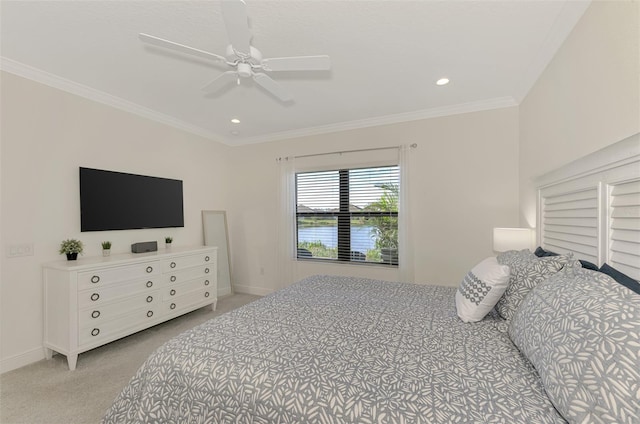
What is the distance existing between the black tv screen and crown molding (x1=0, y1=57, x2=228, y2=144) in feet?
2.55

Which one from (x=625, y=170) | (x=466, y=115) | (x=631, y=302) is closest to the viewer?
(x=631, y=302)

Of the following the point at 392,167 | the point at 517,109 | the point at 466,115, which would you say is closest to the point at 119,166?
the point at 392,167

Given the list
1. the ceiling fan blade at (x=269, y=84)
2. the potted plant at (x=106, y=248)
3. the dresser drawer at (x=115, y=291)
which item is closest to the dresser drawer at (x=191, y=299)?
the dresser drawer at (x=115, y=291)

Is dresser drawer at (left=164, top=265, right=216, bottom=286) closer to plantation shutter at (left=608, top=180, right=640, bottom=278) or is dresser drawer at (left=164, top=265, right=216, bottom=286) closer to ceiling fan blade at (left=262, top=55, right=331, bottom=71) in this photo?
ceiling fan blade at (left=262, top=55, right=331, bottom=71)

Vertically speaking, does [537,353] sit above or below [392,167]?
below

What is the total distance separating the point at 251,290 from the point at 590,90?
4.49 m

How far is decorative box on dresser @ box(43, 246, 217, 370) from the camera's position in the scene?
2.24 metres

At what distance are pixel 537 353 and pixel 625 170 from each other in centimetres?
103

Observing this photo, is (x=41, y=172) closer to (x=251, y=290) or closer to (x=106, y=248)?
(x=106, y=248)

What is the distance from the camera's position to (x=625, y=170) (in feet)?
4.19

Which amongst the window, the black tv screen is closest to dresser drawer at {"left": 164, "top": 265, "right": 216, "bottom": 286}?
the black tv screen

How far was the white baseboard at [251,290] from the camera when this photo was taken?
4.33 m

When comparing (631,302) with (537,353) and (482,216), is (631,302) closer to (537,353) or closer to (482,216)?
(537,353)

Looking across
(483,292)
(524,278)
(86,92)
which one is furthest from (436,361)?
(86,92)
